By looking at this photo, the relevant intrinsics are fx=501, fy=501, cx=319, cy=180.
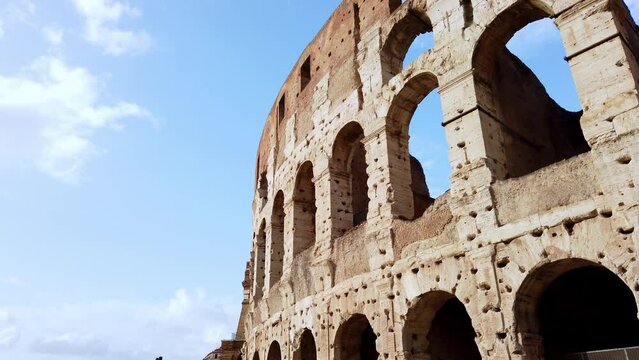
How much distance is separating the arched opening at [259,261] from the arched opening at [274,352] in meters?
2.02

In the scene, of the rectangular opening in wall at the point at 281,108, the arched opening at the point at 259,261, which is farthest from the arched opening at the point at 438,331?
the rectangular opening in wall at the point at 281,108

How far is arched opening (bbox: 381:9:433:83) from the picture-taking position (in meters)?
9.51

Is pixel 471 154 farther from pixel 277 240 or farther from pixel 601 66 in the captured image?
pixel 277 240

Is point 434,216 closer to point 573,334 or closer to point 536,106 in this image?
point 573,334

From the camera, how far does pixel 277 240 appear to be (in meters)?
12.9

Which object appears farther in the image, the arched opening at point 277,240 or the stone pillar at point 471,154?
the arched opening at point 277,240

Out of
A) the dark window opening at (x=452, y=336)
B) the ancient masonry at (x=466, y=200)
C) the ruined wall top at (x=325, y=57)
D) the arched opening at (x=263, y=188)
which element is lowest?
the dark window opening at (x=452, y=336)

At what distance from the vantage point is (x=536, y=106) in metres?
10.0

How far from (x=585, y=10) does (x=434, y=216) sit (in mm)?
3278

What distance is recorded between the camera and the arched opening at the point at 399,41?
31.2 ft

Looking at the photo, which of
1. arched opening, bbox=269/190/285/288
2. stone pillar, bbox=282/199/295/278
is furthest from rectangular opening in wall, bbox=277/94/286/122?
stone pillar, bbox=282/199/295/278

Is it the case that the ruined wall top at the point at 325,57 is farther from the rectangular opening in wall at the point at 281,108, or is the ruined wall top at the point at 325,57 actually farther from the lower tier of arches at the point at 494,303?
the lower tier of arches at the point at 494,303

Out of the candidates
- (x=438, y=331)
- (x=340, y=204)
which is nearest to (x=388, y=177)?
(x=340, y=204)

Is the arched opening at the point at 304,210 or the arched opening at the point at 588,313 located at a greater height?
the arched opening at the point at 304,210
